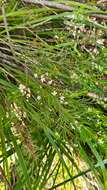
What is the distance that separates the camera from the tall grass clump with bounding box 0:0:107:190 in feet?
2.73

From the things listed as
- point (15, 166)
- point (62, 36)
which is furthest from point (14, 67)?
point (15, 166)

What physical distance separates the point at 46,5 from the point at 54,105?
0.28m

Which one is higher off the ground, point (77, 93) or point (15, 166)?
point (77, 93)

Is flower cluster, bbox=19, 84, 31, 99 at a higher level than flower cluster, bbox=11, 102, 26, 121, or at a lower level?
higher

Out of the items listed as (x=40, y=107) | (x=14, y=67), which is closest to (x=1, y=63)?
(x=14, y=67)

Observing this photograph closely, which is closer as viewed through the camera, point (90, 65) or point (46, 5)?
point (90, 65)

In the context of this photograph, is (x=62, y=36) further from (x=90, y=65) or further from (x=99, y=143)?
(x=99, y=143)

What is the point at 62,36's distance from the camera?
0.92 m

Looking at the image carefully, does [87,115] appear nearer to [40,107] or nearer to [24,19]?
[40,107]

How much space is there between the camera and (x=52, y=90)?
87 cm

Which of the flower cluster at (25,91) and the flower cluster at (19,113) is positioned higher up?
the flower cluster at (25,91)

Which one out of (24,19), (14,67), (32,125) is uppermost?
(24,19)

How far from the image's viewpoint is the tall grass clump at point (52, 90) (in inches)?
32.8

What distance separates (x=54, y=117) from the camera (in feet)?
2.91
